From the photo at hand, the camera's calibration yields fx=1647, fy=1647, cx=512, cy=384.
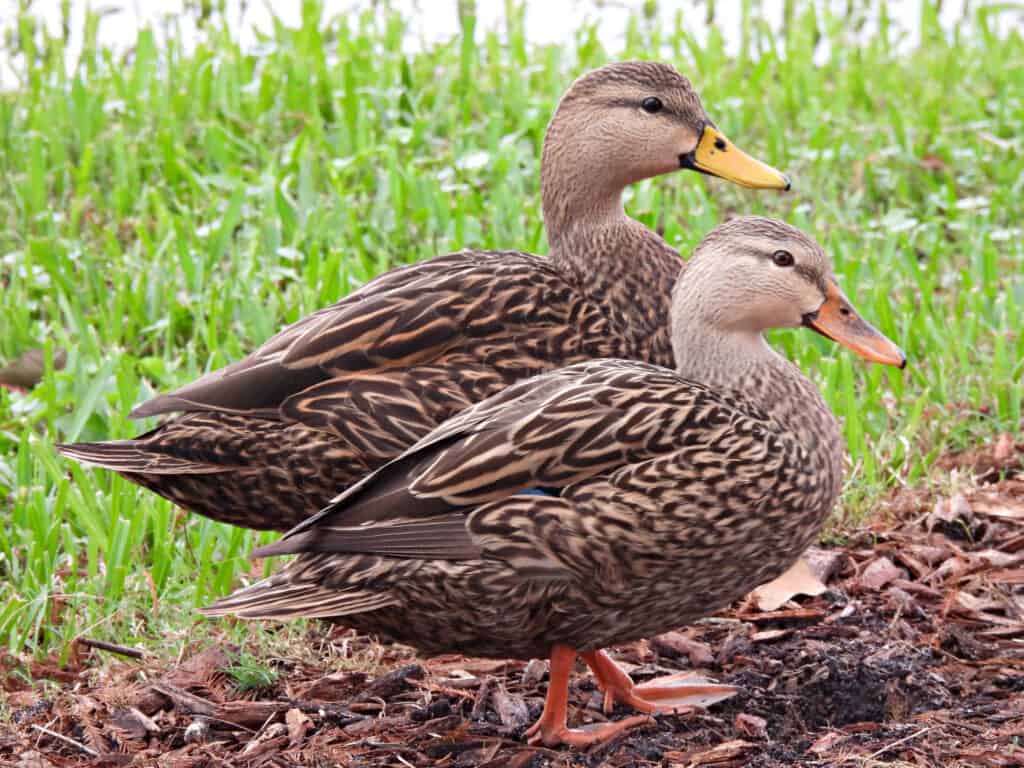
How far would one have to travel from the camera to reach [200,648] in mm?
4238

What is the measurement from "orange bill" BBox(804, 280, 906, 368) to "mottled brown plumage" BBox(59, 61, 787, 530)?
0.55 metres

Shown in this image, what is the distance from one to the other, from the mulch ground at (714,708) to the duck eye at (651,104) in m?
1.34

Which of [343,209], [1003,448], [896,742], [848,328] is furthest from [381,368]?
[343,209]

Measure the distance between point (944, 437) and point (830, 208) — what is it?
1.94 meters

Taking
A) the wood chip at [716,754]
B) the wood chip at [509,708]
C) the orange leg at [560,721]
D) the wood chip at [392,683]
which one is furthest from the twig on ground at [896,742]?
the wood chip at [392,683]

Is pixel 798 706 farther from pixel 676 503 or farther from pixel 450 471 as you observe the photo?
pixel 450 471

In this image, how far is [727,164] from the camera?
15.7ft

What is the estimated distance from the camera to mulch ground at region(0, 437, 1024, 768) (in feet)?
11.8

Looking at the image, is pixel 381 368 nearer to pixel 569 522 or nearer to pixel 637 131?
pixel 569 522

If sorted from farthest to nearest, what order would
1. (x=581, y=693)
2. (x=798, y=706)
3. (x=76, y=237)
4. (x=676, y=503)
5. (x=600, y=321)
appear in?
(x=76, y=237), (x=600, y=321), (x=581, y=693), (x=798, y=706), (x=676, y=503)

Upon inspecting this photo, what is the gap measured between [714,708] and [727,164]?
5.59 ft

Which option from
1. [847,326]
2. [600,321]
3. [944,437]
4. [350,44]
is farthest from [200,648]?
[350,44]

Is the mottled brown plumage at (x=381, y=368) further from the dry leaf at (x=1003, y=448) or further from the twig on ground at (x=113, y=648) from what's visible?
the dry leaf at (x=1003, y=448)

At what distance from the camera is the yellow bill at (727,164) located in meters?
4.76
